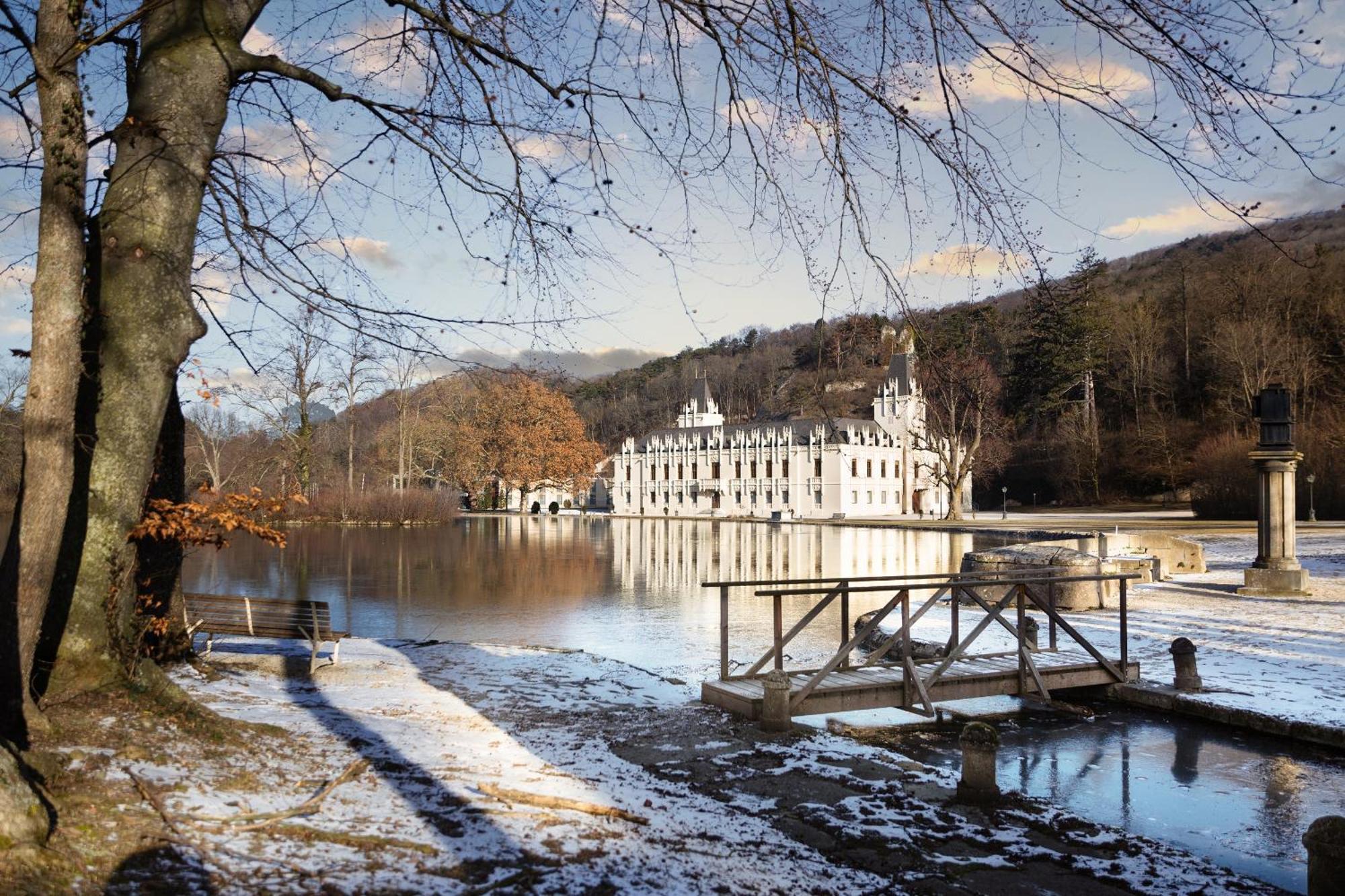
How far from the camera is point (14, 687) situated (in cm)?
465

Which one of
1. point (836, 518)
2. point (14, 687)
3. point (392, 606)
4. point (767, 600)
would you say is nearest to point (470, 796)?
point (14, 687)

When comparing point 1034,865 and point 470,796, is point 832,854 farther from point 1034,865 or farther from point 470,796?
point 470,796

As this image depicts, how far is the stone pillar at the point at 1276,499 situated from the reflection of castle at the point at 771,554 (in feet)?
26.9

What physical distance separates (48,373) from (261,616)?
6737 mm

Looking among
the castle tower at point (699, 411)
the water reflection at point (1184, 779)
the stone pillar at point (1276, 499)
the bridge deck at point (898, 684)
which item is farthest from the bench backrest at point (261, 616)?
the castle tower at point (699, 411)

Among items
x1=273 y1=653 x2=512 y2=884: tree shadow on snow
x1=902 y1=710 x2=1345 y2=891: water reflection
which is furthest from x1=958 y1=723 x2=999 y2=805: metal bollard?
x1=273 y1=653 x2=512 y2=884: tree shadow on snow

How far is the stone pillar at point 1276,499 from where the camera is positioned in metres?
17.7

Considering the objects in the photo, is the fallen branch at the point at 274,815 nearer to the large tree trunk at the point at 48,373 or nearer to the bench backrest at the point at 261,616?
the large tree trunk at the point at 48,373

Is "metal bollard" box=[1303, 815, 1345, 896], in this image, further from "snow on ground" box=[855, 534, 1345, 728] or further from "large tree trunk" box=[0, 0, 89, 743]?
"large tree trunk" box=[0, 0, 89, 743]

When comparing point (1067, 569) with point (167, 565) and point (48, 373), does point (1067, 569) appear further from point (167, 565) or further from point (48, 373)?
point (48, 373)

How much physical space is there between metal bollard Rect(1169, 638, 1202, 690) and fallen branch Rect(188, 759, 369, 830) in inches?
346

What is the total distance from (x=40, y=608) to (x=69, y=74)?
9.37 feet

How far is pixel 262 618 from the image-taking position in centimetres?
1084

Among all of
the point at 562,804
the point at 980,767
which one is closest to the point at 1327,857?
the point at 980,767
